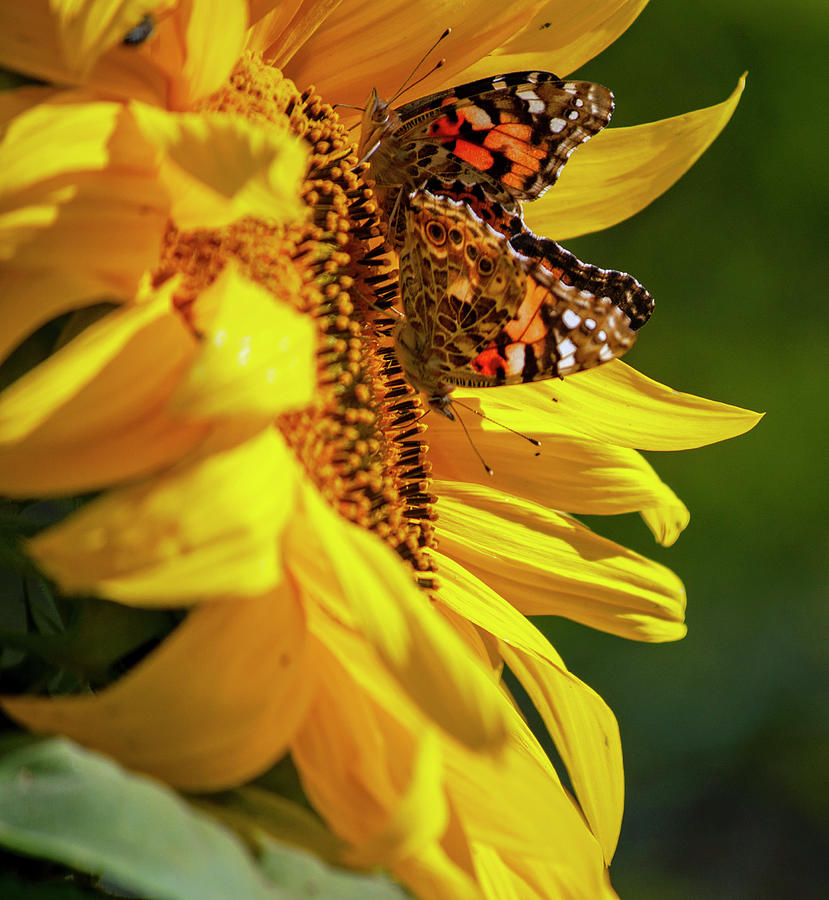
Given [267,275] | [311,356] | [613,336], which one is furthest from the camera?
[613,336]

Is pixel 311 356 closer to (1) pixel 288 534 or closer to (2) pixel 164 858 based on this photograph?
(1) pixel 288 534

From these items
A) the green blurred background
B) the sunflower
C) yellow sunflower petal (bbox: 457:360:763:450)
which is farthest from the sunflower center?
the green blurred background

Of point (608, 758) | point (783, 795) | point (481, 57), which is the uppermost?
point (481, 57)

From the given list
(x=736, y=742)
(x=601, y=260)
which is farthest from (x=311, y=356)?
(x=736, y=742)

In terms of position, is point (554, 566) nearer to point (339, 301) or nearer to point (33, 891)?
point (339, 301)

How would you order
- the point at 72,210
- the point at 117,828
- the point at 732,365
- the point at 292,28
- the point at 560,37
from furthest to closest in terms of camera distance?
1. the point at 732,365
2. the point at 560,37
3. the point at 292,28
4. the point at 72,210
5. the point at 117,828

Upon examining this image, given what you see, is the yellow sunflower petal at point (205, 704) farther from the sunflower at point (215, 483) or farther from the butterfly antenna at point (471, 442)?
the butterfly antenna at point (471, 442)

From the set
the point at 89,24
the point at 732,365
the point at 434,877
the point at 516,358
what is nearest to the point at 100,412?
the point at 89,24
